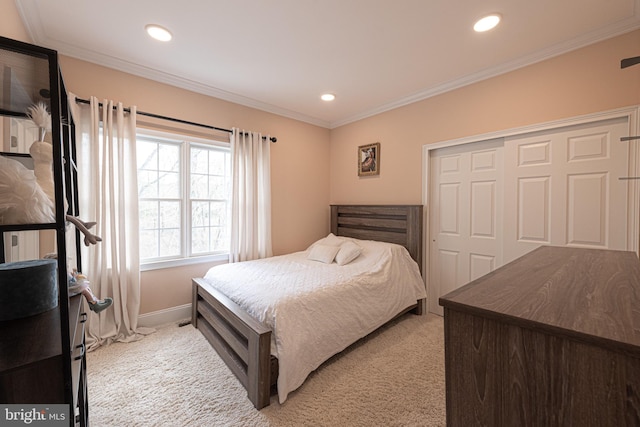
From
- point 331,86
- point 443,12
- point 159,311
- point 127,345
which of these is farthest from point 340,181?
point 127,345

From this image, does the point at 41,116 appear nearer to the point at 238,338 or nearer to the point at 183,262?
the point at 238,338

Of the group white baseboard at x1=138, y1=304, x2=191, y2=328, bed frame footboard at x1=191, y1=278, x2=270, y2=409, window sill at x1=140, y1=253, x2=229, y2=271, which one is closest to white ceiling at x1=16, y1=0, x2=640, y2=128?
window sill at x1=140, y1=253, x2=229, y2=271

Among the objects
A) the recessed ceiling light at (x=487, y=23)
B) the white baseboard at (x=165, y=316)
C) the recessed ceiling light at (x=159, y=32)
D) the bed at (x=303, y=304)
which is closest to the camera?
the bed at (x=303, y=304)

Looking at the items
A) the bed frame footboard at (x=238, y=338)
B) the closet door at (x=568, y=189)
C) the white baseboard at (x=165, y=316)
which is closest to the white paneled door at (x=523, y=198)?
the closet door at (x=568, y=189)

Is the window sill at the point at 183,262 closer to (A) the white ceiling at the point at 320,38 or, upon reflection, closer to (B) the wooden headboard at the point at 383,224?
(B) the wooden headboard at the point at 383,224

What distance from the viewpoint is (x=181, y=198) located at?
2.97m

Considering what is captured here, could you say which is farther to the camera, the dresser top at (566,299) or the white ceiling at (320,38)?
the white ceiling at (320,38)

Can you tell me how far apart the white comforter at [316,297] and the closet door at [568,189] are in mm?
1140

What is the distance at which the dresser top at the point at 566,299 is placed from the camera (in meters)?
0.59

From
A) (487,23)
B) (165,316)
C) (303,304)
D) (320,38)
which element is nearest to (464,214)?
(487,23)

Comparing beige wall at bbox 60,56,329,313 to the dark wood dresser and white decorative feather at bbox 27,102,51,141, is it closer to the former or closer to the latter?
white decorative feather at bbox 27,102,51,141

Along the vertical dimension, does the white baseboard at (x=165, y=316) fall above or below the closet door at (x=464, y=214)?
below

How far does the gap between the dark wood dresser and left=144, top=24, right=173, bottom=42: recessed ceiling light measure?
262cm

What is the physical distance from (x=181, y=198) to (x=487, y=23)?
3237 millimetres
